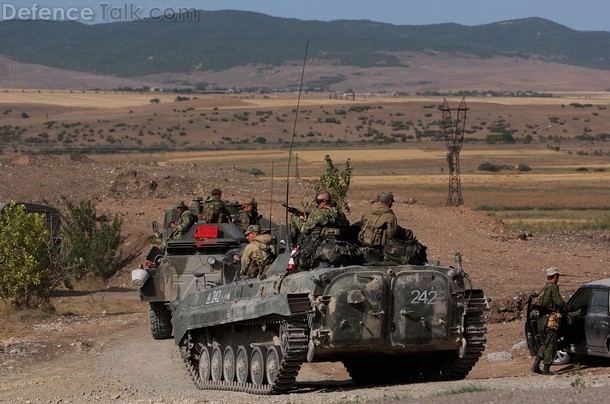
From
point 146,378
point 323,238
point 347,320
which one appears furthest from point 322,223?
point 146,378

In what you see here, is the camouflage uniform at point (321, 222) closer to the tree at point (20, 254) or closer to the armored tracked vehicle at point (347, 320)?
the armored tracked vehicle at point (347, 320)

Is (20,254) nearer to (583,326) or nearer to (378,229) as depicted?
(378,229)

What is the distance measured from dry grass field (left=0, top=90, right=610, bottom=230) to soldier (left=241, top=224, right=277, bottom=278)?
32491mm

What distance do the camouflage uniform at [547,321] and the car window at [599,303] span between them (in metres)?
0.62

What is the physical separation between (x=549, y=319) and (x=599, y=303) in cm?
89

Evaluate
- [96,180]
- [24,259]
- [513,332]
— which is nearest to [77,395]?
[513,332]

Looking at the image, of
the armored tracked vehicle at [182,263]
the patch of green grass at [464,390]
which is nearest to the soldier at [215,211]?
the armored tracked vehicle at [182,263]

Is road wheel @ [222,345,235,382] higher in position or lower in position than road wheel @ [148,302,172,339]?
higher

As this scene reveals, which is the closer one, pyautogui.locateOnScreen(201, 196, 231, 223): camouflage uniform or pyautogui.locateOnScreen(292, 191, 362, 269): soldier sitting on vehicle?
pyautogui.locateOnScreen(292, 191, 362, 269): soldier sitting on vehicle

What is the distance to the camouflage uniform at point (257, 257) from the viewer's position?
1817cm

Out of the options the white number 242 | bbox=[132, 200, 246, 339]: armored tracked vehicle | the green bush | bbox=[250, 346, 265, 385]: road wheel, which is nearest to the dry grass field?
the green bush

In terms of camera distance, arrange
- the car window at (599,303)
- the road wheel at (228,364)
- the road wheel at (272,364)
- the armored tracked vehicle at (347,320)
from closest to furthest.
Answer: the armored tracked vehicle at (347,320)
the road wheel at (272,364)
the road wheel at (228,364)
the car window at (599,303)

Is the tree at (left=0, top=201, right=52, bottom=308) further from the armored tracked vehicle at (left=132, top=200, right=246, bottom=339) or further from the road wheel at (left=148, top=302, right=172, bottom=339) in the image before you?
the armored tracked vehicle at (left=132, top=200, right=246, bottom=339)

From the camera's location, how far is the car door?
18.3 m
